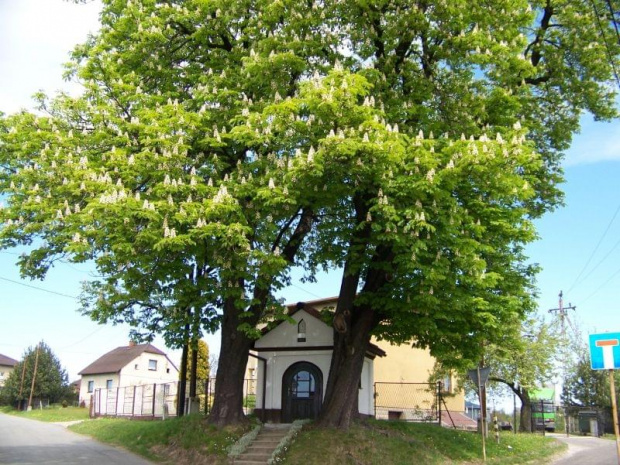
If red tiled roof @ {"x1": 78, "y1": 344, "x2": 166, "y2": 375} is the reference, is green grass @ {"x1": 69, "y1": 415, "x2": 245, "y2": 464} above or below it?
below

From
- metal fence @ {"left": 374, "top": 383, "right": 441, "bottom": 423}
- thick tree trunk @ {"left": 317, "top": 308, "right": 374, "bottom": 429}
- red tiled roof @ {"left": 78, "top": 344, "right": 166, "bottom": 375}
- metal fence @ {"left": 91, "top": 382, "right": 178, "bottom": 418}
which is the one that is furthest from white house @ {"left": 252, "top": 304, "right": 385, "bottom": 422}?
red tiled roof @ {"left": 78, "top": 344, "right": 166, "bottom": 375}

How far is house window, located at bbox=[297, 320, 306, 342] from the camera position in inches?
859

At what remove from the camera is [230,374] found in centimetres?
1848

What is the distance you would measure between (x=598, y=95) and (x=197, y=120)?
13.2 metres

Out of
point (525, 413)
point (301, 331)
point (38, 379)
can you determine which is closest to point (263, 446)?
point (301, 331)

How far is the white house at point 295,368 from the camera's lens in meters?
21.2

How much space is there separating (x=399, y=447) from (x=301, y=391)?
4.99 m

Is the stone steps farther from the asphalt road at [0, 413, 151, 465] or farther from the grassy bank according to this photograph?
the asphalt road at [0, 413, 151, 465]

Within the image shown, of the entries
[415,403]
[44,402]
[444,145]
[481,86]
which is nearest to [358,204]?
[444,145]

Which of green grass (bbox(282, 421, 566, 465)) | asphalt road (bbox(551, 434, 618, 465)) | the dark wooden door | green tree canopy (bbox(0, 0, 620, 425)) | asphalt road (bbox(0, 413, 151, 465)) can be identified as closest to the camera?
green tree canopy (bbox(0, 0, 620, 425))

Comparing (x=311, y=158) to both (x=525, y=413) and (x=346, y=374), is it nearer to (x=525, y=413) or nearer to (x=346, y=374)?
(x=346, y=374)

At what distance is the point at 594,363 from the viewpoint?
980 centimetres

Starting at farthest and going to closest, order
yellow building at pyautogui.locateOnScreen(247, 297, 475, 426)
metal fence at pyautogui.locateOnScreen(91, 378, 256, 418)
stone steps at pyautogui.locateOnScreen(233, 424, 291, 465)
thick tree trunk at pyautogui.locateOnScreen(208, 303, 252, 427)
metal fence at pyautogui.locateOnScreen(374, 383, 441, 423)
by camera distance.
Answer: metal fence at pyautogui.locateOnScreen(374, 383, 441, 423) → metal fence at pyautogui.locateOnScreen(91, 378, 256, 418) → yellow building at pyautogui.locateOnScreen(247, 297, 475, 426) → thick tree trunk at pyautogui.locateOnScreen(208, 303, 252, 427) → stone steps at pyautogui.locateOnScreen(233, 424, 291, 465)

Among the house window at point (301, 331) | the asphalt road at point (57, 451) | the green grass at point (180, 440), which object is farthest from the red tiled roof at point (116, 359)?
the house window at point (301, 331)
